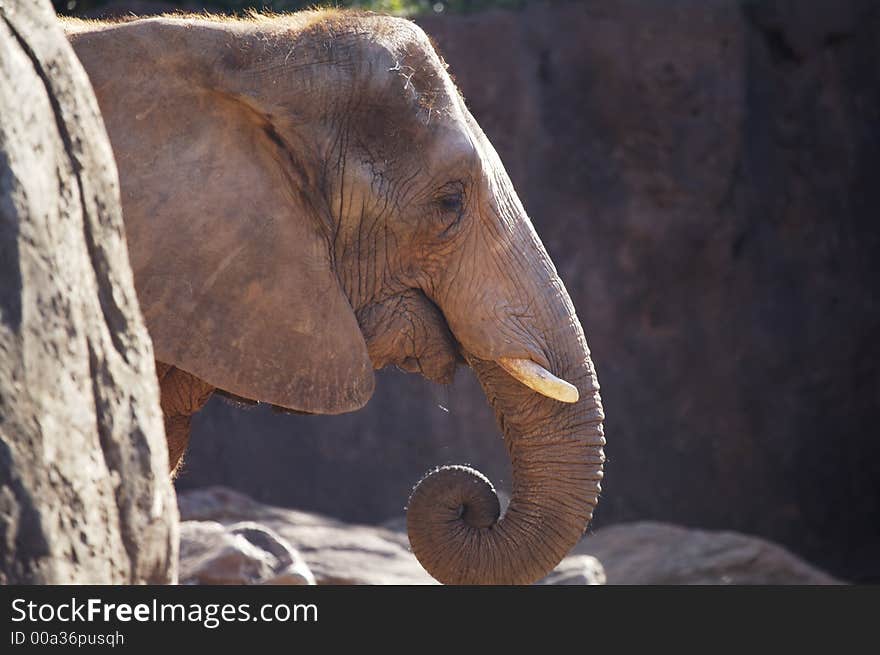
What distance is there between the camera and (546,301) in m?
3.88

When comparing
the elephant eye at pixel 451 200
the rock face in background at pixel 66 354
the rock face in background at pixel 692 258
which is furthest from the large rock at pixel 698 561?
the rock face in background at pixel 66 354

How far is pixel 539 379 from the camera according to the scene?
3811 millimetres

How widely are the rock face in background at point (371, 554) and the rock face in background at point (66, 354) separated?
2.55m

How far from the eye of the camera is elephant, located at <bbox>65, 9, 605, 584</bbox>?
3.56m

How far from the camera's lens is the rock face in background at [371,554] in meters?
4.91

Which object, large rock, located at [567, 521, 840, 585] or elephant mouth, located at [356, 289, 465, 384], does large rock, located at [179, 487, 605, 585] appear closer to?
large rock, located at [567, 521, 840, 585]

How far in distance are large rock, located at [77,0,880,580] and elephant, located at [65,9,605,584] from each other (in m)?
5.02

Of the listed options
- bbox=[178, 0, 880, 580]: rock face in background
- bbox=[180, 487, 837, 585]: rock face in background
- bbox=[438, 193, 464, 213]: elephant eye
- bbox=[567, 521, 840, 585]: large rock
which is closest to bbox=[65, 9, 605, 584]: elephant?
bbox=[438, 193, 464, 213]: elephant eye

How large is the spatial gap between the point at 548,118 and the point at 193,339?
235 inches

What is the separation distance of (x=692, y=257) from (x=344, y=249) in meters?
5.74

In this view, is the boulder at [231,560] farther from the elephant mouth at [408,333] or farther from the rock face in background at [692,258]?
the rock face in background at [692,258]

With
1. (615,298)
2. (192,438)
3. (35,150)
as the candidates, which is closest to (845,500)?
(615,298)

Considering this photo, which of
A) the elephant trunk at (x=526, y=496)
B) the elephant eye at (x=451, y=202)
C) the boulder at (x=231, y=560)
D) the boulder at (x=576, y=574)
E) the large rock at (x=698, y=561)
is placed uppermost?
the elephant eye at (x=451, y=202)
